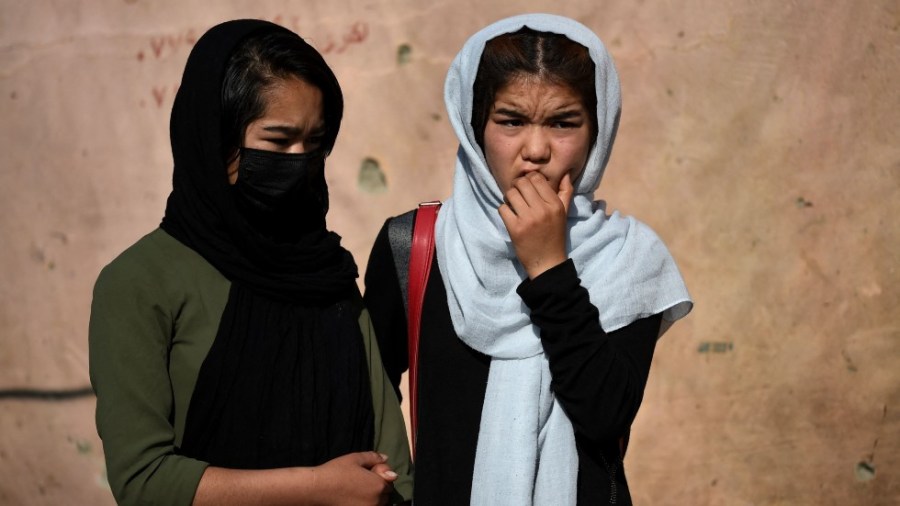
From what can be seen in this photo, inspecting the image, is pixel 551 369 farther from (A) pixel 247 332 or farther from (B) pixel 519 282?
(A) pixel 247 332

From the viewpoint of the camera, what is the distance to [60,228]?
421cm

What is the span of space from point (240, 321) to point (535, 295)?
0.52 m

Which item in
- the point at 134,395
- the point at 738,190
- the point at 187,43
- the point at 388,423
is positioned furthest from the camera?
the point at 187,43

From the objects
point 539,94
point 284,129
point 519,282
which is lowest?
point 519,282

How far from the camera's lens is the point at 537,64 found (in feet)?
7.03

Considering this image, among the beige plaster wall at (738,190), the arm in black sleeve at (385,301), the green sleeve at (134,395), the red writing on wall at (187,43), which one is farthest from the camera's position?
the red writing on wall at (187,43)

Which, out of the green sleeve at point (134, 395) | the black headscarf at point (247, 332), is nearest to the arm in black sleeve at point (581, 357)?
the black headscarf at point (247, 332)

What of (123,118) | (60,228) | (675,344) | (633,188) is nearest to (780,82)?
(633,188)

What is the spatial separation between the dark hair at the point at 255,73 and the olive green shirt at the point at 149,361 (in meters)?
0.25

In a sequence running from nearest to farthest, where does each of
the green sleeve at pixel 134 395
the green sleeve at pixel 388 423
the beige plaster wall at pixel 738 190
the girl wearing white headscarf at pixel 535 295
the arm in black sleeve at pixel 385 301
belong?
1. the green sleeve at pixel 134 395
2. the girl wearing white headscarf at pixel 535 295
3. the green sleeve at pixel 388 423
4. the arm in black sleeve at pixel 385 301
5. the beige plaster wall at pixel 738 190

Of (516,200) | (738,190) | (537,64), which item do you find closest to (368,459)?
(516,200)

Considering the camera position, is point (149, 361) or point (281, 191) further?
point (281, 191)

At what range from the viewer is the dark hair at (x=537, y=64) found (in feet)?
7.02

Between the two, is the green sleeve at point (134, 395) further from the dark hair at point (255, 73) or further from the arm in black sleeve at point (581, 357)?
the arm in black sleeve at point (581, 357)
